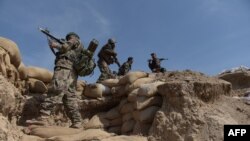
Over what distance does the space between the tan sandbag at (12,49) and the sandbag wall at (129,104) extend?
117cm

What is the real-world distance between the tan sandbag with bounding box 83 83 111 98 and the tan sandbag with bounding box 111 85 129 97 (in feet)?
0.32

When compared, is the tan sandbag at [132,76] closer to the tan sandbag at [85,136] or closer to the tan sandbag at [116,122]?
the tan sandbag at [116,122]

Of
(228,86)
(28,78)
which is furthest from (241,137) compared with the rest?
(28,78)

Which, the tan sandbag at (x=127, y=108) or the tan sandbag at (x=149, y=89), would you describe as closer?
the tan sandbag at (x=149, y=89)

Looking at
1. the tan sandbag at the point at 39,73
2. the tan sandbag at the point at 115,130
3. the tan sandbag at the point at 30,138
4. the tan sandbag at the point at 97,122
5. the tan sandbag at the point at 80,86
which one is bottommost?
the tan sandbag at the point at 30,138

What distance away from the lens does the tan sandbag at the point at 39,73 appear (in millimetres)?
6387

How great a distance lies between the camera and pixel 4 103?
14.1 feet

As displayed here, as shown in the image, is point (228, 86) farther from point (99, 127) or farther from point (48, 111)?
point (48, 111)

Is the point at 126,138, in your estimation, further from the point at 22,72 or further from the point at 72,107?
the point at 22,72

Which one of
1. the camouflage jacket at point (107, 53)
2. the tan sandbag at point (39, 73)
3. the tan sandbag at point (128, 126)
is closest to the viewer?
the tan sandbag at point (128, 126)

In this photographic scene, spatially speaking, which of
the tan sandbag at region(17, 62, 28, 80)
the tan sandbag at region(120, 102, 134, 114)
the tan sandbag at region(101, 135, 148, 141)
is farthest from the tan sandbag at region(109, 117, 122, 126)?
the tan sandbag at region(17, 62, 28, 80)

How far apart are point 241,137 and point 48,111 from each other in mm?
2616

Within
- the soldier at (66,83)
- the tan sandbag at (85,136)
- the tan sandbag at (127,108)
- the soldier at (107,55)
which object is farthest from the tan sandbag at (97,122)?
Answer: the soldier at (107,55)

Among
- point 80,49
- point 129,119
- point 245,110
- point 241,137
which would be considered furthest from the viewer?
point 80,49
